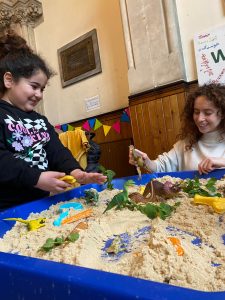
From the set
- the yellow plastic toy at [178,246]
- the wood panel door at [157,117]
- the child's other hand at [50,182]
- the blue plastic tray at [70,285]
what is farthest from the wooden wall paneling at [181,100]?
the blue plastic tray at [70,285]

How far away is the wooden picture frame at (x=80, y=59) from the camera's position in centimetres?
246

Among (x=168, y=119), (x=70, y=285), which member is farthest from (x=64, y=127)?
(x=70, y=285)

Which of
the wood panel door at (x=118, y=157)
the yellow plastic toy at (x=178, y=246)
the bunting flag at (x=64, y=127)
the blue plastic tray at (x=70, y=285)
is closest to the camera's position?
the blue plastic tray at (x=70, y=285)

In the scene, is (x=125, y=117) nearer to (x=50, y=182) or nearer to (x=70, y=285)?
(x=50, y=182)

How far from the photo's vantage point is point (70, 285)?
0.94ft

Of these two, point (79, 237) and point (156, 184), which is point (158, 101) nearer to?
point (156, 184)

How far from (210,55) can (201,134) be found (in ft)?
2.03

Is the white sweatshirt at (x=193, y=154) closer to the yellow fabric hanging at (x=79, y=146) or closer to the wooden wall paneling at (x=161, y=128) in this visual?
the wooden wall paneling at (x=161, y=128)

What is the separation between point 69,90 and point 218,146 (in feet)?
5.86

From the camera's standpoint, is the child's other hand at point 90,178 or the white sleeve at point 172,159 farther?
the white sleeve at point 172,159

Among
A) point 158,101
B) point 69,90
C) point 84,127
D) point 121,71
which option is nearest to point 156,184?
point 158,101

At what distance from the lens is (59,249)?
1.51 feet

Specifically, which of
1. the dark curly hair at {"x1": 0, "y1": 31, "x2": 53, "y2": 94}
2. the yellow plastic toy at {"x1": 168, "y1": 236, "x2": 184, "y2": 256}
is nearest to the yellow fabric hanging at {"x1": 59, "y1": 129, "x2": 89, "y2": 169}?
the dark curly hair at {"x1": 0, "y1": 31, "x2": 53, "y2": 94}

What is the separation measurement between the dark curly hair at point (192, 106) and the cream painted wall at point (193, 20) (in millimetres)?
479
